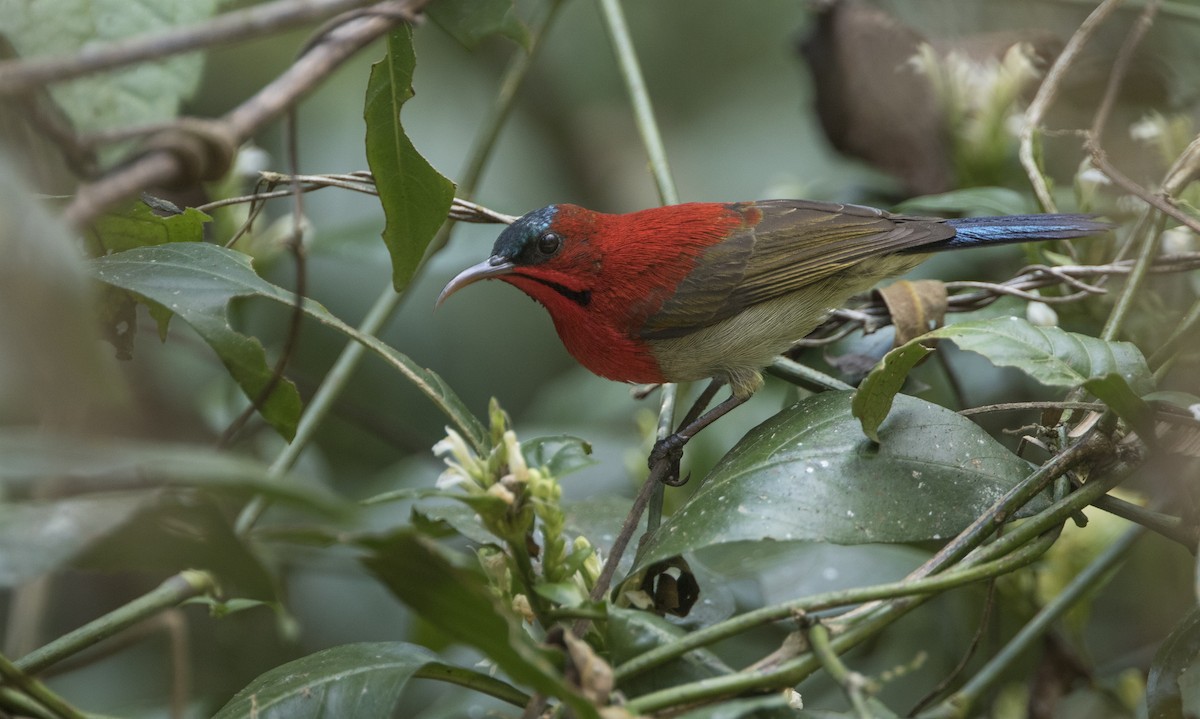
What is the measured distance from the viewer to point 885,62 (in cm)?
434

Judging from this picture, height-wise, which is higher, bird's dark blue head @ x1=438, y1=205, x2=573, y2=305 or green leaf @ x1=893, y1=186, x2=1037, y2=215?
green leaf @ x1=893, y1=186, x2=1037, y2=215

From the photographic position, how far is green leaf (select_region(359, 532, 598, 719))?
1.58 meters

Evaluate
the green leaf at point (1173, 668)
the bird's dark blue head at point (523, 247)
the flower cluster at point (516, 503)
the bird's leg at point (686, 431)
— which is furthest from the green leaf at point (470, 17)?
the green leaf at point (1173, 668)

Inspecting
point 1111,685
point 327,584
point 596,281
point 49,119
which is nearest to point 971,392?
point 1111,685

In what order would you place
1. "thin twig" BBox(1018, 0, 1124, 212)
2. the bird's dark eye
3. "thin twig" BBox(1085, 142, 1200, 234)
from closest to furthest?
"thin twig" BBox(1085, 142, 1200, 234), "thin twig" BBox(1018, 0, 1124, 212), the bird's dark eye

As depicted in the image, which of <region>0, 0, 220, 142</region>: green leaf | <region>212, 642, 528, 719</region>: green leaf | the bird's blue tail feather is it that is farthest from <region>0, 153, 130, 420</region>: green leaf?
the bird's blue tail feather

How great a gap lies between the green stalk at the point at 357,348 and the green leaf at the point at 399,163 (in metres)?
0.28

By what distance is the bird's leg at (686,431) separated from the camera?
304cm

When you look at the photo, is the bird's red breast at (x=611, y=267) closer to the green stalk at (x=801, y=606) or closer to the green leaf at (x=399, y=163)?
the green leaf at (x=399, y=163)

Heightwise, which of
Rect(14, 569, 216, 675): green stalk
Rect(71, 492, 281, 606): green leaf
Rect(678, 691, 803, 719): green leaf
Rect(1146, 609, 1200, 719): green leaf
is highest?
Rect(71, 492, 281, 606): green leaf

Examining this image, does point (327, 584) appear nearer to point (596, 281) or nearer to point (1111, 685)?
point (596, 281)

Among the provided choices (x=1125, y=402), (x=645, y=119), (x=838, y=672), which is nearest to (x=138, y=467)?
(x=838, y=672)

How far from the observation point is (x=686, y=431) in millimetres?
3367

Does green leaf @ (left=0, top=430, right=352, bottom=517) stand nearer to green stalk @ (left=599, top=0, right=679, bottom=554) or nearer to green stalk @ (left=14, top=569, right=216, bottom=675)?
green stalk @ (left=14, top=569, right=216, bottom=675)
